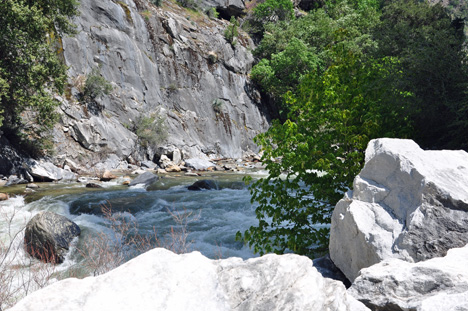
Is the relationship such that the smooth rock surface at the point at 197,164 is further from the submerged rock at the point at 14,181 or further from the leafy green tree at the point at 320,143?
the leafy green tree at the point at 320,143

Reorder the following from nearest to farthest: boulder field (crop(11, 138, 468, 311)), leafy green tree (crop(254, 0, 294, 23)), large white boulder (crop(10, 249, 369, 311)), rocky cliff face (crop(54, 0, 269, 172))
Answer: large white boulder (crop(10, 249, 369, 311)) → boulder field (crop(11, 138, 468, 311)) → rocky cliff face (crop(54, 0, 269, 172)) → leafy green tree (crop(254, 0, 294, 23))

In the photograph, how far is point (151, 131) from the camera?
2683 cm

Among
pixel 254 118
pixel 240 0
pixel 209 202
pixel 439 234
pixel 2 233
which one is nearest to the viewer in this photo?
pixel 439 234

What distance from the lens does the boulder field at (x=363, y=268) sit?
6.84ft

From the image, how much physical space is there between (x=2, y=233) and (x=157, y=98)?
22801 millimetres

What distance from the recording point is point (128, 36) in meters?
30.2

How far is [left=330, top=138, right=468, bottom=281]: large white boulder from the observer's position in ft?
13.6

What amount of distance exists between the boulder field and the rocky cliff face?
19.8 metres

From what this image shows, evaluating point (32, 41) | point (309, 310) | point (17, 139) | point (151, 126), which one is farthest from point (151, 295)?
point (151, 126)

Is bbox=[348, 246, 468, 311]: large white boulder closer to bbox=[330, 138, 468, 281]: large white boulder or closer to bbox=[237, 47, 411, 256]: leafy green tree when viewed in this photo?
bbox=[330, 138, 468, 281]: large white boulder

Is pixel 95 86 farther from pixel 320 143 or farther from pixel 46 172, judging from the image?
pixel 320 143

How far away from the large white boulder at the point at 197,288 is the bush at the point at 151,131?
24.8 metres

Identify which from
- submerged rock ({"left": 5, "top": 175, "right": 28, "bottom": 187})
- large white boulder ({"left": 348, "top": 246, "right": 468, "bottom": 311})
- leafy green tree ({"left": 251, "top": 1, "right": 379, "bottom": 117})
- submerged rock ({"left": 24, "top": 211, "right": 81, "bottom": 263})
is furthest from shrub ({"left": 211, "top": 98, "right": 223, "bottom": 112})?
large white boulder ({"left": 348, "top": 246, "right": 468, "bottom": 311})

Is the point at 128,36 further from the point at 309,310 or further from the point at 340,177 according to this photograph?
the point at 309,310
